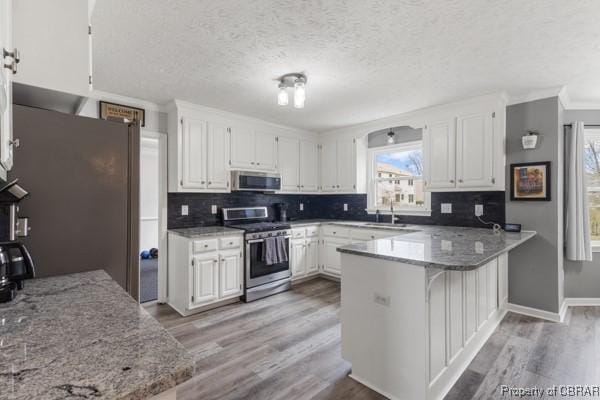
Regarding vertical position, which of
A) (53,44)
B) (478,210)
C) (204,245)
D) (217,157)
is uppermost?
(53,44)

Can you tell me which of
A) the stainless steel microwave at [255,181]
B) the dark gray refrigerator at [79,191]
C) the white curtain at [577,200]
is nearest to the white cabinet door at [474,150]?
the white curtain at [577,200]

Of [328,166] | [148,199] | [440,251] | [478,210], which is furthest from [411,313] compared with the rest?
[148,199]

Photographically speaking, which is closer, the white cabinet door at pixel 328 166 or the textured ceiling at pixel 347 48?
the textured ceiling at pixel 347 48

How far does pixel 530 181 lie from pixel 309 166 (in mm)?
2943

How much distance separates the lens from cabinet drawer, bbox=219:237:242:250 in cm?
333

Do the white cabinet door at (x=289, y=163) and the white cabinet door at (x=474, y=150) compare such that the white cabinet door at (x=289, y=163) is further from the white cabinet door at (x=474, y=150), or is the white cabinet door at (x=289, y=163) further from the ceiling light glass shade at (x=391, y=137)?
the white cabinet door at (x=474, y=150)

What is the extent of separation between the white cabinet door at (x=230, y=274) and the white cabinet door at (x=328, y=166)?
2050mm

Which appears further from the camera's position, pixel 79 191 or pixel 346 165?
pixel 346 165

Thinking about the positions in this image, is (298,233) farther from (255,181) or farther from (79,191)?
(79,191)

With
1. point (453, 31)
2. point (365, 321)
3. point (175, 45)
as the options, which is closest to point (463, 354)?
point (365, 321)

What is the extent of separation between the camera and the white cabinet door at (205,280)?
311 cm

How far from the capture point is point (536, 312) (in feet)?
10.0

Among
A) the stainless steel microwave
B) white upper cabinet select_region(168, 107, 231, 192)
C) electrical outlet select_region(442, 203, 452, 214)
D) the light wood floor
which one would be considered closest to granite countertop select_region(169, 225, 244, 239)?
white upper cabinet select_region(168, 107, 231, 192)

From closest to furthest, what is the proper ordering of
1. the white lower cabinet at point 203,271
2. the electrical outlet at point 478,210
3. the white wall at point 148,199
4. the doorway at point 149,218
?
the white lower cabinet at point 203,271
the electrical outlet at point 478,210
the doorway at point 149,218
the white wall at point 148,199
